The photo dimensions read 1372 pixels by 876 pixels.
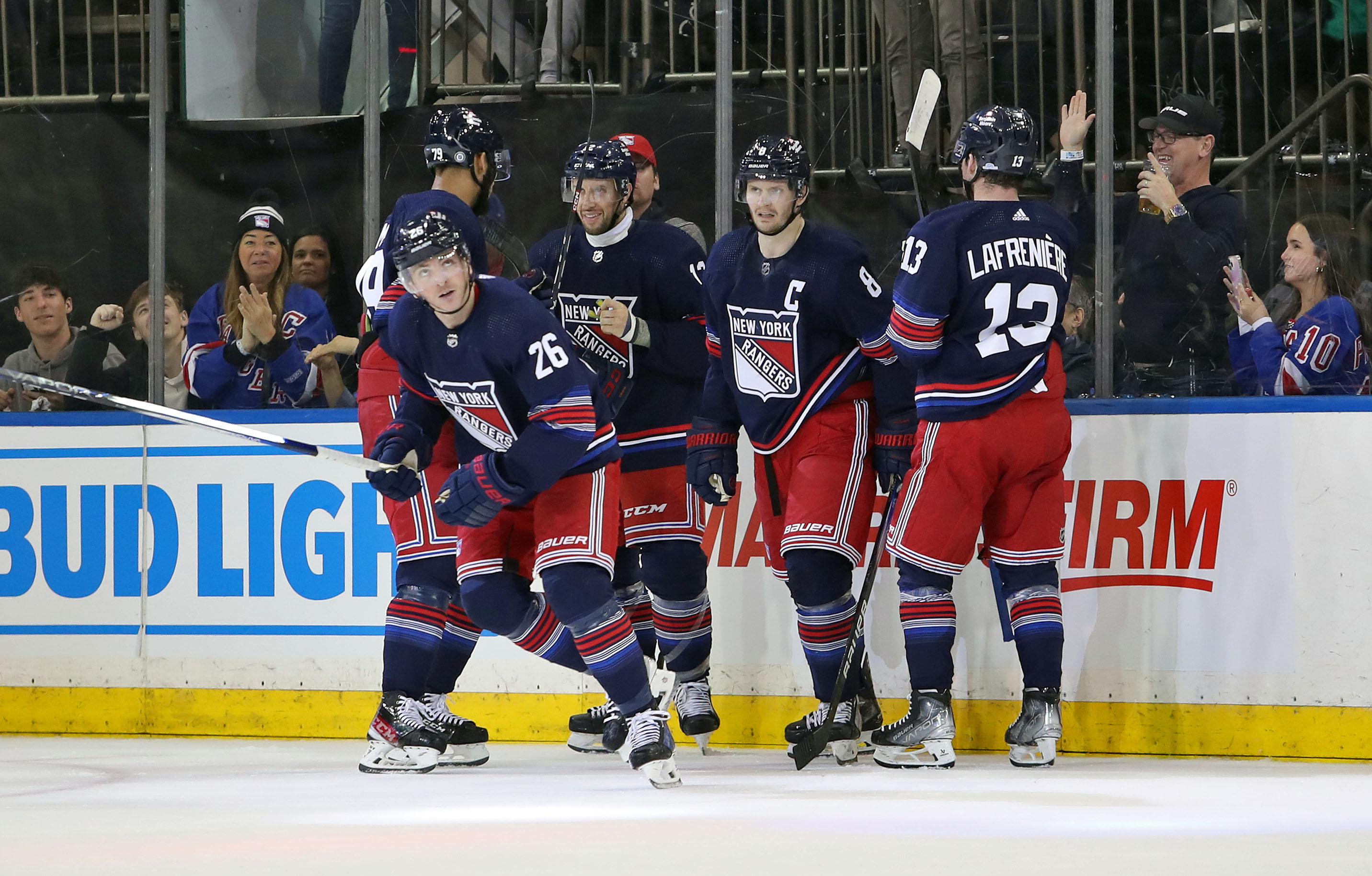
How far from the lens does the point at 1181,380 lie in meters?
4.45

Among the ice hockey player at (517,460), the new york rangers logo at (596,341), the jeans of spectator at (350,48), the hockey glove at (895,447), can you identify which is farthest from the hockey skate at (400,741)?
the jeans of spectator at (350,48)

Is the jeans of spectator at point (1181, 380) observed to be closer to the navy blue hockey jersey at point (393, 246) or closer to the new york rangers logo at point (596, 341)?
the new york rangers logo at point (596, 341)

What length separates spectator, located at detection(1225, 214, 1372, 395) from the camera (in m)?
4.33

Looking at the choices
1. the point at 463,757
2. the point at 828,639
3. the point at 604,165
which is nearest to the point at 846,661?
the point at 828,639

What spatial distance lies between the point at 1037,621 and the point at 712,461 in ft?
2.80

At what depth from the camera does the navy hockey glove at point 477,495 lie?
12.0 feet

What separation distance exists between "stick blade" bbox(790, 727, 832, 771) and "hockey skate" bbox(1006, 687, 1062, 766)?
1.49 ft

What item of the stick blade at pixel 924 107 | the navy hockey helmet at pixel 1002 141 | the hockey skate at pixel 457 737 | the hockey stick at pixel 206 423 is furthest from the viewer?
the stick blade at pixel 924 107

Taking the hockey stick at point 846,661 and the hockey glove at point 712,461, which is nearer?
the hockey stick at point 846,661

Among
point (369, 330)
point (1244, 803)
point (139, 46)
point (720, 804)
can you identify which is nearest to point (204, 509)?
point (369, 330)

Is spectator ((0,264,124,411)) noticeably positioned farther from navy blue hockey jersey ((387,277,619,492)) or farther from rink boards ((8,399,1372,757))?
navy blue hockey jersey ((387,277,619,492))

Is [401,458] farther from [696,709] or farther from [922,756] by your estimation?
[922,756]

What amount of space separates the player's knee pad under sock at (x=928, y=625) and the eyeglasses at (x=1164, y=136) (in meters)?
1.34

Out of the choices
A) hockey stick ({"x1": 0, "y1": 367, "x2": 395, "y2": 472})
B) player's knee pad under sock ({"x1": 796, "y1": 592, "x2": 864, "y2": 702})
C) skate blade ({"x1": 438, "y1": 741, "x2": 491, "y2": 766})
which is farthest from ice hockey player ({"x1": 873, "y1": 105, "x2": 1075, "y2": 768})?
hockey stick ({"x1": 0, "y1": 367, "x2": 395, "y2": 472})
